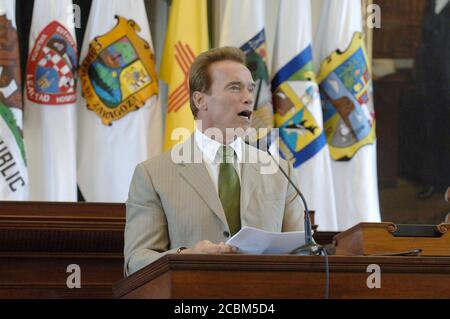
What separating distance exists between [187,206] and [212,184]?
140 mm

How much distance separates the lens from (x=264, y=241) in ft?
11.6

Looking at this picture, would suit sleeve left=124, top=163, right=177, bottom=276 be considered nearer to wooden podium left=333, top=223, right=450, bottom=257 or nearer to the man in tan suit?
the man in tan suit

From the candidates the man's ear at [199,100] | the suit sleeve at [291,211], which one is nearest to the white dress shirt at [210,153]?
the man's ear at [199,100]

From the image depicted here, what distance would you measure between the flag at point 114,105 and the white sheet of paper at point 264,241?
9.85 ft

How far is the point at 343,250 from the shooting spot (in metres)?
4.34

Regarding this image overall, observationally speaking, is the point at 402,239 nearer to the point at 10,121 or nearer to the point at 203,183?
the point at 203,183

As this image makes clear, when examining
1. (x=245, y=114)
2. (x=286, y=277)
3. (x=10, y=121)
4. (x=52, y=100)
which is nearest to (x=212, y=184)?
(x=245, y=114)

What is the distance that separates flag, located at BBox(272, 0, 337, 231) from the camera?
682 cm

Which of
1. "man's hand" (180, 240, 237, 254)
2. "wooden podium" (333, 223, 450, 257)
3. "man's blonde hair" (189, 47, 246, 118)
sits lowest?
"man's hand" (180, 240, 237, 254)

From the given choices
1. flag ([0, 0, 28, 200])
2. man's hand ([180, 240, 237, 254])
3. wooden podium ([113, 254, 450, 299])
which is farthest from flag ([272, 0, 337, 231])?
wooden podium ([113, 254, 450, 299])

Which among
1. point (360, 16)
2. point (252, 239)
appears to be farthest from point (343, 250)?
point (360, 16)

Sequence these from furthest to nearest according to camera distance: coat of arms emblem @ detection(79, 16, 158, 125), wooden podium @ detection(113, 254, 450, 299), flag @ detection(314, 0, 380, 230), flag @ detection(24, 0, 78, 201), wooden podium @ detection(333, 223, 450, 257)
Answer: flag @ detection(314, 0, 380, 230), coat of arms emblem @ detection(79, 16, 158, 125), flag @ detection(24, 0, 78, 201), wooden podium @ detection(333, 223, 450, 257), wooden podium @ detection(113, 254, 450, 299)

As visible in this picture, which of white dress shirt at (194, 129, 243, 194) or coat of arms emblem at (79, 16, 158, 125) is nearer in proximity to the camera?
white dress shirt at (194, 129, 243, 194)

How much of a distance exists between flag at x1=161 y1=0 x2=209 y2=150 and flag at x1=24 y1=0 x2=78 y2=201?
2.02 feet
